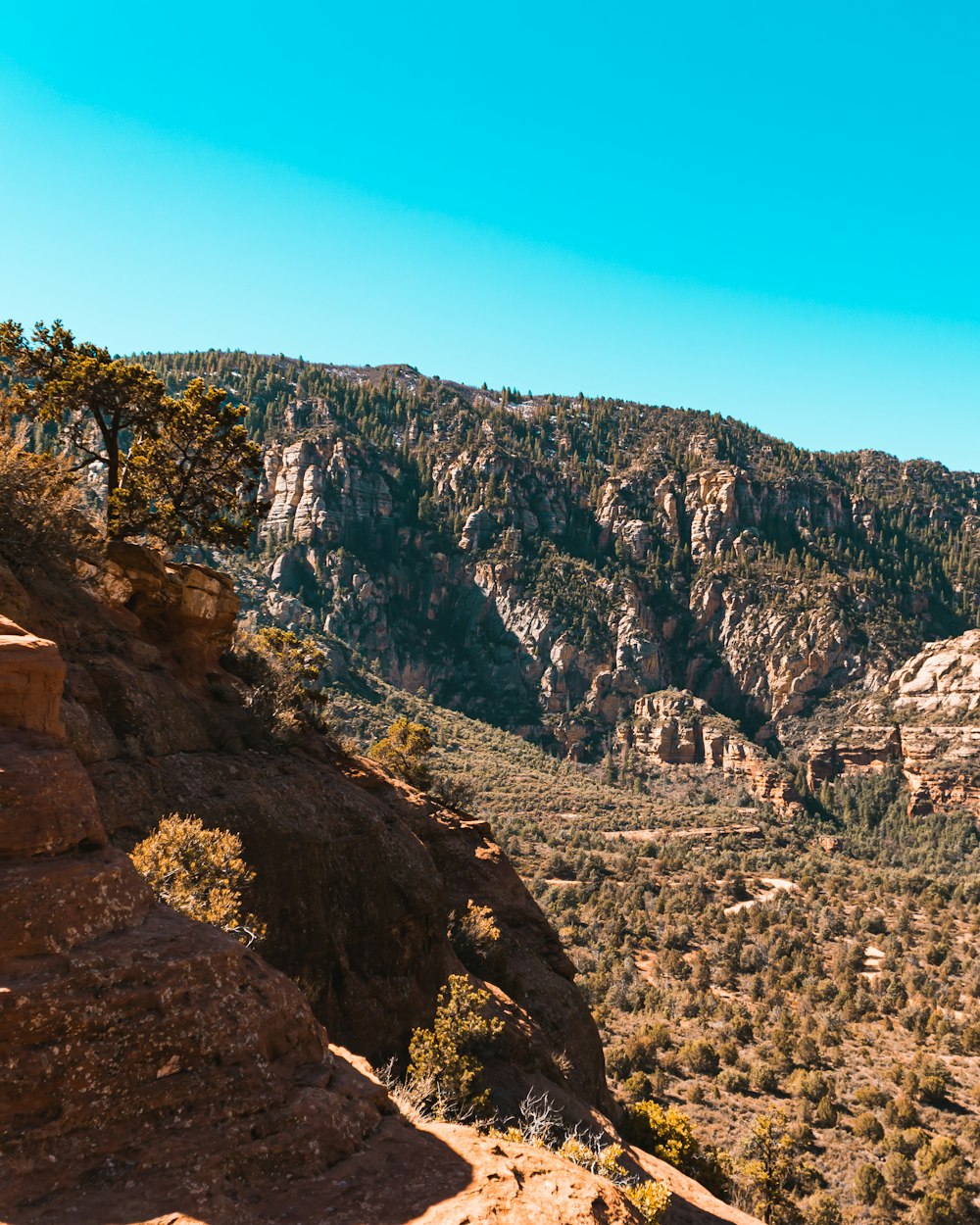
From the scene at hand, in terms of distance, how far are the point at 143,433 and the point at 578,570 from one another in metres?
155

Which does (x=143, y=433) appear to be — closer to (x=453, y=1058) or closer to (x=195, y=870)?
(x=195, y=870)

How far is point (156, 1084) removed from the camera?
6.57m

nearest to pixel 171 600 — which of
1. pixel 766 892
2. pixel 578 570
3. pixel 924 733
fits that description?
pixel 766 892

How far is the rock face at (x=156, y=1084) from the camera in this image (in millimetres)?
5930

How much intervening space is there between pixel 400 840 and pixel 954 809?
128m

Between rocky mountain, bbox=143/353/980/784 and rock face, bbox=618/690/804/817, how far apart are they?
146 inches

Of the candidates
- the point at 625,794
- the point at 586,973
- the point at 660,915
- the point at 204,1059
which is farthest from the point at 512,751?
the point at 204,1059

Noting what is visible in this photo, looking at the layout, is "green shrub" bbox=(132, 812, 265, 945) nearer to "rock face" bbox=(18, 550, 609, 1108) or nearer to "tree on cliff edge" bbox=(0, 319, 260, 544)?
"rock face" bbox=(18, 550, 609, 1108)

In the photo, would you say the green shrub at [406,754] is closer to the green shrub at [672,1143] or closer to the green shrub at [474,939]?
the green shrub at [474,939]

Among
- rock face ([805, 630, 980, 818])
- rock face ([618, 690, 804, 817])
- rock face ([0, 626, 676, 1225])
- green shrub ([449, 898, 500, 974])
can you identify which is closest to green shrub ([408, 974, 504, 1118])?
green shrub ([449, 898, 500, 974])

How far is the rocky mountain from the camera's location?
156125 mm

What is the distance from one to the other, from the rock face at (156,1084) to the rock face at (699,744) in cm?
13228

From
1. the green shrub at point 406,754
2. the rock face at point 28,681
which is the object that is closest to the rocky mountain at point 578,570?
the green shrub at point 406,754

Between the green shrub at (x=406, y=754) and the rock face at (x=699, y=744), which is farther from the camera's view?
the rock face at (x=699, y=744)
